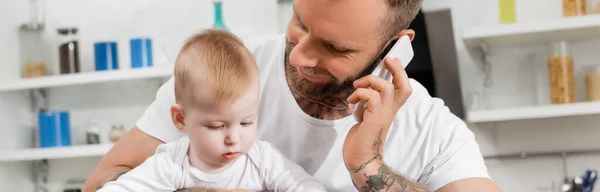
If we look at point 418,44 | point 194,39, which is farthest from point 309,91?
point 418,44

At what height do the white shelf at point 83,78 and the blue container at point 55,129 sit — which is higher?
the white shelf at point 83,78

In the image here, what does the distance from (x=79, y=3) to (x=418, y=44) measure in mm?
1699

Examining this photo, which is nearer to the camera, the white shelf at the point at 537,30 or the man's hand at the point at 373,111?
the man's hand at the point at 373,111

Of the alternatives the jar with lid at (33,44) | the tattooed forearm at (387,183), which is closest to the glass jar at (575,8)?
the tattooed forearm at (387,183)

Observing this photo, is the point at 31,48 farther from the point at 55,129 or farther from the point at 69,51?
the point at 55,129

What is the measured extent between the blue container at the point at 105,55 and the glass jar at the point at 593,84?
203 cm

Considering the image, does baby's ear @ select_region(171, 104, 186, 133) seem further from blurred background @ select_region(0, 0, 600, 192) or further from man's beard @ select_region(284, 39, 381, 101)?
blurred background @ select_region(0, 0, 600, 192)

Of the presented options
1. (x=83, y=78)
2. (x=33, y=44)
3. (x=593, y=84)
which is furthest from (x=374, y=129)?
(x=33, y=44)

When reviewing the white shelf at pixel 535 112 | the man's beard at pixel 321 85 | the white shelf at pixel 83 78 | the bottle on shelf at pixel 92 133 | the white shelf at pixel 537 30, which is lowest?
the bottle on shelf at pixel 92 133

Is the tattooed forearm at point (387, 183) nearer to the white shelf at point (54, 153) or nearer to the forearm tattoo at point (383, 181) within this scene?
the forearm tattoo at point (383, 181)

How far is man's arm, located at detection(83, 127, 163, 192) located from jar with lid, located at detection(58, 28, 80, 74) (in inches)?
77.6

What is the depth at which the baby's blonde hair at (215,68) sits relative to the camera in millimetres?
1385

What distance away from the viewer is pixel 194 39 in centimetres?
146

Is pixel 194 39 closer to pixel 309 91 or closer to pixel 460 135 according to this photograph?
pixel 309 91
